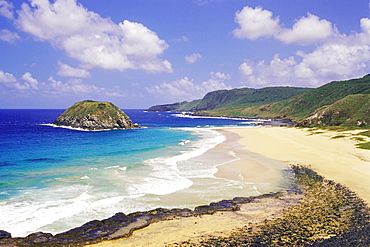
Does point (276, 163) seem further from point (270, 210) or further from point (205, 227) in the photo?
point (205, 227)

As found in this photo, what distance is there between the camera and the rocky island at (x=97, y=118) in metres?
99.3

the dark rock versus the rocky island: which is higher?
the rocky island

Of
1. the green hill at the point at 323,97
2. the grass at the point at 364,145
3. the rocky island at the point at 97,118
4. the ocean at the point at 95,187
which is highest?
the green hill at the point at 323,97

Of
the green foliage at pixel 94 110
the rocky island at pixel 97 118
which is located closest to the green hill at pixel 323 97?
the rocky island at pixel 97 118

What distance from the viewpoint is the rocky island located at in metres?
99.3

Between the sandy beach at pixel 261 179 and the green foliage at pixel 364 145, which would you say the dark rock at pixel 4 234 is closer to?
the sandy beach at pixel 261 179

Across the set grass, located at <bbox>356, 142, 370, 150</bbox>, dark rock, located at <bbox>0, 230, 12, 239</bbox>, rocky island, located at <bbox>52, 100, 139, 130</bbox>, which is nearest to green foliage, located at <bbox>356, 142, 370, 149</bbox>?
grass, located at <bbox>356, 142, 370, 150</bbox>

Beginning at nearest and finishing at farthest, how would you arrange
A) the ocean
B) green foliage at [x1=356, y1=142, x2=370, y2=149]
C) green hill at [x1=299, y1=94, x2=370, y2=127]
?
1. the ocean
2. green foliage at [x1=356, y1=142, x2=370, y2=149]
3. green hill at [x1=299, y1=94, x2=370, y2=127]

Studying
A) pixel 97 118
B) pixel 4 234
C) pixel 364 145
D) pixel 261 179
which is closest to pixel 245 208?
pixel 261 179

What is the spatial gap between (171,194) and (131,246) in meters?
10.1

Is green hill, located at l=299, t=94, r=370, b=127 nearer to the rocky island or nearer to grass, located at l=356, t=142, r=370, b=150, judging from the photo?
grass, located at l=356, t=142, r=370, b=150

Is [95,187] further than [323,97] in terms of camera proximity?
No

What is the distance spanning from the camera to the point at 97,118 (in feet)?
327

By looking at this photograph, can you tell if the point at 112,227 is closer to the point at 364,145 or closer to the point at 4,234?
the point at 4,234
